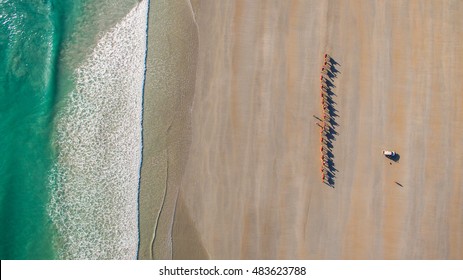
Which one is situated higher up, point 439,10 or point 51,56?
point 439,10

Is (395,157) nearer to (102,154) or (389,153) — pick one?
(389,153)

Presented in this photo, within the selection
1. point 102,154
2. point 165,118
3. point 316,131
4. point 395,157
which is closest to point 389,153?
point 395,157

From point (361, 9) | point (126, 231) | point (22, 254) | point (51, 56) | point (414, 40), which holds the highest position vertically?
point (361, 9)

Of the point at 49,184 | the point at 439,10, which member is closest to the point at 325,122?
the point at 439,10

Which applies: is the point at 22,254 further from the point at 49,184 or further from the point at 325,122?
the point at 325,122

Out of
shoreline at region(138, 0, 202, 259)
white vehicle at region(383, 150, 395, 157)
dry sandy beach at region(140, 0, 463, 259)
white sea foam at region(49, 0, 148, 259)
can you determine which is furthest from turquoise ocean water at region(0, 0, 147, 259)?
white vehicle at region(383, 150, 395, 157)
